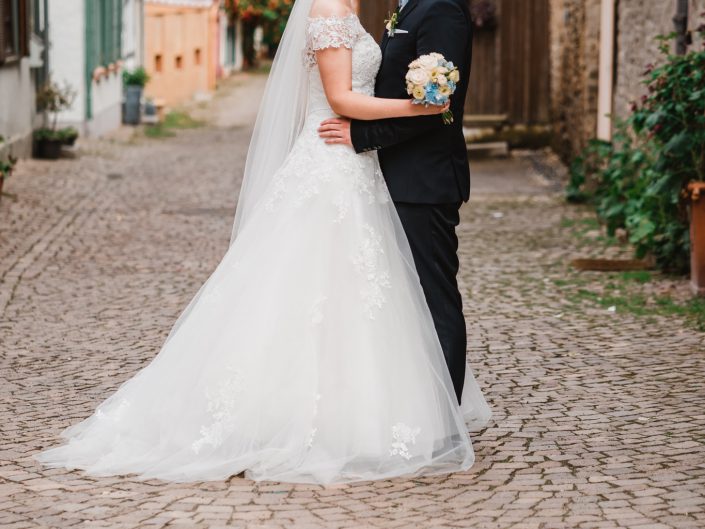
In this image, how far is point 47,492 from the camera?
173 inches

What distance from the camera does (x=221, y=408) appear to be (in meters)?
4.66

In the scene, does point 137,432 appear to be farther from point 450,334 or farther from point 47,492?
point 450,334

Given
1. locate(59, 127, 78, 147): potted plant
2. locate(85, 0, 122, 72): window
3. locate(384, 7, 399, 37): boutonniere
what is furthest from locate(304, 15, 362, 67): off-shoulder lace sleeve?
locate(85, 0, 122, 72): window

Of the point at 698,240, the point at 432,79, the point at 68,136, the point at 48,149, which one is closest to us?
the point at 432,79

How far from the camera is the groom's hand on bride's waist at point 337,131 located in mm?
4758

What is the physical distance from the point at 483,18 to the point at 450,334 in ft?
45.8

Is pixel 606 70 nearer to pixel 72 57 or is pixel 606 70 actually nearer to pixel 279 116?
pixel 279 116

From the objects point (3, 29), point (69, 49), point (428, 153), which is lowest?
point (428, 153)

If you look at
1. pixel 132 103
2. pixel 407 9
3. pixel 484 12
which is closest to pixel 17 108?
pixel 484 12

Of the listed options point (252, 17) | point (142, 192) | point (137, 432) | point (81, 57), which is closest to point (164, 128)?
point (81, 57)

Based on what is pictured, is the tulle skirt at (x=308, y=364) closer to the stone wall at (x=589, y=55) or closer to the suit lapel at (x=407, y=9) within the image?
the suit lapel at (x=407, y=9)

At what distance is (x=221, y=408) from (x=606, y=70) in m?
9.02

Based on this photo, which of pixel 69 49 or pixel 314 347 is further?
pixel 69 49

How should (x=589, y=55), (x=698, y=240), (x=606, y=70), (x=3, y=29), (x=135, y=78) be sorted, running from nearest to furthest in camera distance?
(x=698, y=240) < (x=606, y=70) < (x=589, y=55) < (x=3, y=29) < (x=135, y=78)
